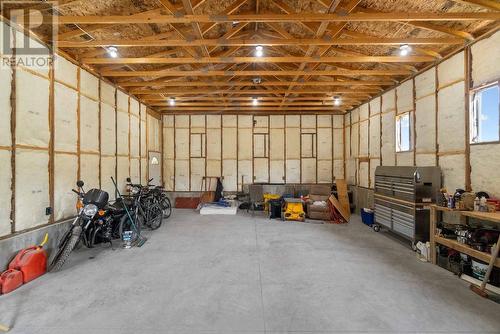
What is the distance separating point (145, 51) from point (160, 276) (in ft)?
13.6

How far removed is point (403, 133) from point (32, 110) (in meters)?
7.47

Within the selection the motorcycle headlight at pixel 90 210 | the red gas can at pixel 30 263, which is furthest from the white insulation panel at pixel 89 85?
the red gas can at pixel 30 263

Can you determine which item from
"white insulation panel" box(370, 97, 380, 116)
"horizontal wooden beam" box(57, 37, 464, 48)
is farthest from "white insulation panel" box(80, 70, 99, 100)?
"white insulation panel" box(370, 97, 380, 116)

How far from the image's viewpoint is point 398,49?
432cm

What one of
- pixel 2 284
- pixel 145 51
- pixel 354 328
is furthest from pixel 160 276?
pixel 145 51

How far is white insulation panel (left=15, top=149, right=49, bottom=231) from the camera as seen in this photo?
10.9 feet

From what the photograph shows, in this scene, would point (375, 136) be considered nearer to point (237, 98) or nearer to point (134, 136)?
point (237, 98)

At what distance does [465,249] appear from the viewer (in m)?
3.12

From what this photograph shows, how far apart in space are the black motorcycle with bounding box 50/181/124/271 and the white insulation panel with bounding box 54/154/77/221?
26cm

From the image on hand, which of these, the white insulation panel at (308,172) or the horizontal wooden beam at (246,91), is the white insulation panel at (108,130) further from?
the white insulation panel at (308,172)

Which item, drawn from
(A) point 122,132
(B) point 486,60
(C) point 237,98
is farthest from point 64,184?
(B) point 486,60

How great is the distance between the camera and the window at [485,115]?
3.36m

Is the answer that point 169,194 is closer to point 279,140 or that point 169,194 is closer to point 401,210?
point 279,140

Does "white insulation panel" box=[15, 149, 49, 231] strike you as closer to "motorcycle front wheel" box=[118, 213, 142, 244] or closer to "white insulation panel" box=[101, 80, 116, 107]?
"motorcycle front wheel" box=[118, 213, 142, 244]
